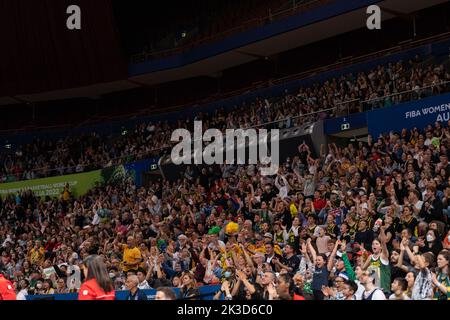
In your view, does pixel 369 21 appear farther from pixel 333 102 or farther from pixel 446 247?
pixel 446 247

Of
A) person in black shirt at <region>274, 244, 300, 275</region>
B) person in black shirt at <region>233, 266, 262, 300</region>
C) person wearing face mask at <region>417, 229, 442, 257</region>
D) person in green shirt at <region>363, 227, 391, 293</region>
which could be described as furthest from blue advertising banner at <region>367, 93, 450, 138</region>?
person in black shirt at <region>233, 266, 262, 300</region>

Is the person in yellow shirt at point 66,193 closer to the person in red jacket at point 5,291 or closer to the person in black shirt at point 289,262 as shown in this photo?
the person in black shirt at point 289,262

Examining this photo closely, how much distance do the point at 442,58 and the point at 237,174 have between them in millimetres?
7235

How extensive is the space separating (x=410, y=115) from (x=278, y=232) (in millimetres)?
6353

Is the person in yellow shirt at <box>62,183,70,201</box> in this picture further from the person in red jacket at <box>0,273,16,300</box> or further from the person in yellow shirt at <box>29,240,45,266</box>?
the person in red jacket at <box>0,273,16,300</box>

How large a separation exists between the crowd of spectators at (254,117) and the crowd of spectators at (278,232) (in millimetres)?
1662

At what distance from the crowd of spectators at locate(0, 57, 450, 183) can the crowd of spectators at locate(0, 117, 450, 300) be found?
1.66 meters

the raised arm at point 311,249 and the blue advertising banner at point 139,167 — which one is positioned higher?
the blue advertising banner at point 139,167

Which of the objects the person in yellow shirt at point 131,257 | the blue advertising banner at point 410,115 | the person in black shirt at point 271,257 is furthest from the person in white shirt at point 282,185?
the person in black shirt at point 271,257

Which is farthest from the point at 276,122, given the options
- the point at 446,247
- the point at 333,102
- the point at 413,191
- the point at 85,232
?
the point at 446,247

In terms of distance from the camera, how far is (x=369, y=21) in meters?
24.8

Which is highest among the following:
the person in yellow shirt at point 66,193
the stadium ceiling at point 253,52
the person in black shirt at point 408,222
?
the stadium ceiling at point 253,52

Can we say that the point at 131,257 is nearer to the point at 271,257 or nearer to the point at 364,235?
the point at 271,257

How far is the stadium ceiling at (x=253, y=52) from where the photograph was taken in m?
24.3
